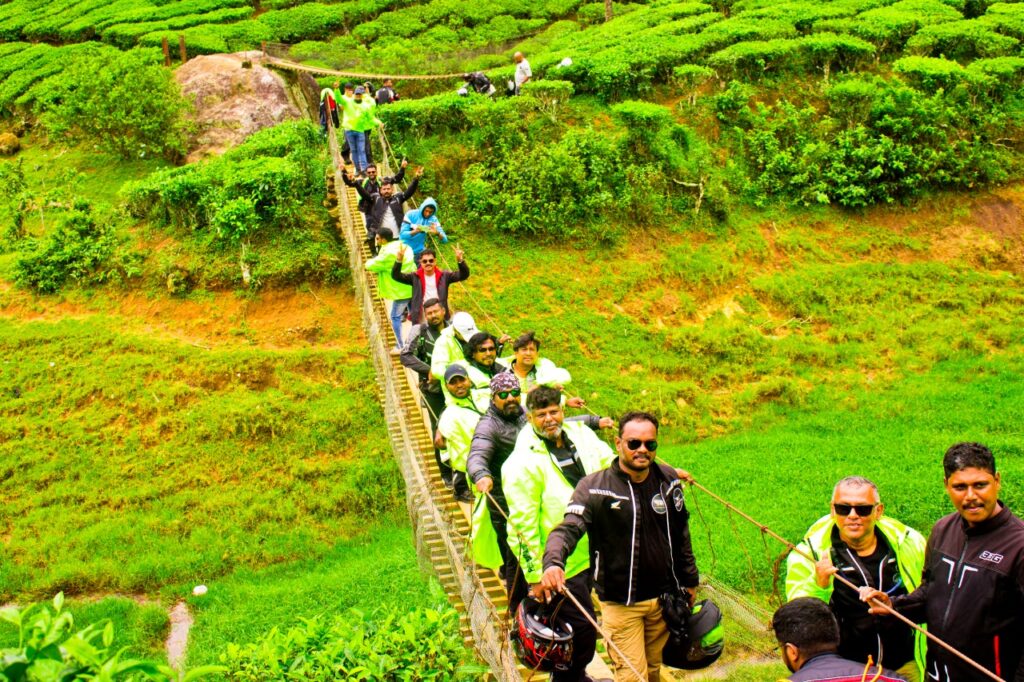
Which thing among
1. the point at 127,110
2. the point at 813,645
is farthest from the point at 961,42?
the point at 813,645

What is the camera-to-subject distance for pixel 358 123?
1293cm

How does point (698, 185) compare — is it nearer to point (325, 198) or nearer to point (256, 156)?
point (325, 198)

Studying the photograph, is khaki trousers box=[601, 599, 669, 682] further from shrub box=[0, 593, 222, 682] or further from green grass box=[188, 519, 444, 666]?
green grass box=[188, 519, 444, 666]

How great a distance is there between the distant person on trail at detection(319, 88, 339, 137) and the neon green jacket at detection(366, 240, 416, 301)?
6554 millimetres

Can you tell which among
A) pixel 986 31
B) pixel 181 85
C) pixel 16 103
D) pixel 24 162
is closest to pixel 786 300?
pixel 986 31

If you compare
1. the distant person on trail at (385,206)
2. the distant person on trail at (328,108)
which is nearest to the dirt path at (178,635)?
the distant person on trail at (385,206)

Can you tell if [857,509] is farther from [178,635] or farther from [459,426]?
[178,635]

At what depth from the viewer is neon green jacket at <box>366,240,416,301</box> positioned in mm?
9281

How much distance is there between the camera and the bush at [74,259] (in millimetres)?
13461

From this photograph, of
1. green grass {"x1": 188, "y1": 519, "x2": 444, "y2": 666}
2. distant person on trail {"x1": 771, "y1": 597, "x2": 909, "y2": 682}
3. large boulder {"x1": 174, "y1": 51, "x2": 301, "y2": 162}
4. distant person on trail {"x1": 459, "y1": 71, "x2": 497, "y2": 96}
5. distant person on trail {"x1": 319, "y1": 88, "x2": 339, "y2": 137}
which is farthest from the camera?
large boulder {"x1": 174, "y1": 51, "x2": 301, "y2": 162}

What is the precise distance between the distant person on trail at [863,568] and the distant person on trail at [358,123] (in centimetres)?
988

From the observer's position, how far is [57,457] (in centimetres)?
1088

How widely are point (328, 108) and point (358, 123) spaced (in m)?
2.74

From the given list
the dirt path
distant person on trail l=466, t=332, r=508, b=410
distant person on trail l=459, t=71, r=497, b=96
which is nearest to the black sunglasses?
distant person on trail l=466, t=332, r=508, b=410
